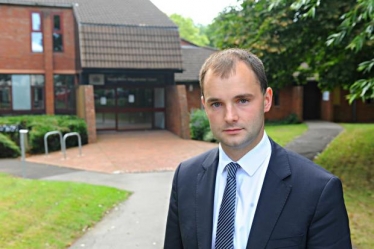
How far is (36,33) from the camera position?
18.5 meters

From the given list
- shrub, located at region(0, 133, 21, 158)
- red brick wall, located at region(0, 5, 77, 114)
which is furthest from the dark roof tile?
shrub, located at region(0, 133, 21, 158)

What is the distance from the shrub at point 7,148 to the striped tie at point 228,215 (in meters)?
13.8

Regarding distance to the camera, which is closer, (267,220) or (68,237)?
(267,220)

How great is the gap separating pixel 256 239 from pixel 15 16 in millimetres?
15500

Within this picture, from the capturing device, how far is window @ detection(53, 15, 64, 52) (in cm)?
1858

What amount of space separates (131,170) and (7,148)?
504cm

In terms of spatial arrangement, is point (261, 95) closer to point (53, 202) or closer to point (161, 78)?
point (53, 202)

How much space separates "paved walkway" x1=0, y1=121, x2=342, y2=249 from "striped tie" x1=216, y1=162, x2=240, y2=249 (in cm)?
415

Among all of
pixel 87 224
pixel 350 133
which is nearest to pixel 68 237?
pixel 87 224

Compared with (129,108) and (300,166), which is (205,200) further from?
(129,108)

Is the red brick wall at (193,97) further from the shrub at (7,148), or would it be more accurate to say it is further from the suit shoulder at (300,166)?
the suit shoulder at (300,166)

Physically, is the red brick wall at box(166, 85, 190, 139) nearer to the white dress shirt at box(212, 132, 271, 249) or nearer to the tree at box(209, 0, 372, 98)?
the tree at box(209, 0, 372, 98)

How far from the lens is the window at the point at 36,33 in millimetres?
17384

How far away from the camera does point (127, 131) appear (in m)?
21.9
